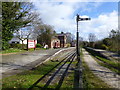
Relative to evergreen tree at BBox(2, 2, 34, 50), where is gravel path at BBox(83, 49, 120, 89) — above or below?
below

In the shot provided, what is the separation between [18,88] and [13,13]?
17.0 m

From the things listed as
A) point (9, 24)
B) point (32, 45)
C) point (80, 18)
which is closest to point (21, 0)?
point (9, 24)

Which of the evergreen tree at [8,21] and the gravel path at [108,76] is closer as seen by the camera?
the gravel path at [108,76]

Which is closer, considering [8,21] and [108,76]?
[108,76]

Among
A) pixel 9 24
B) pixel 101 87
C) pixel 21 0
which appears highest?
pixel 21 0

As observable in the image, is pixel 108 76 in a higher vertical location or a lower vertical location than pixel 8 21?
lower

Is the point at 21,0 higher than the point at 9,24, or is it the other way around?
the point at 21,0

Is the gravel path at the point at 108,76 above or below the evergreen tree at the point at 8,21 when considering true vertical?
below

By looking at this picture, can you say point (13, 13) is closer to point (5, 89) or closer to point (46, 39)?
point (5, 89)

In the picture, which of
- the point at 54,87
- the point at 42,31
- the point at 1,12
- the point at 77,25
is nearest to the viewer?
the point at 54,87

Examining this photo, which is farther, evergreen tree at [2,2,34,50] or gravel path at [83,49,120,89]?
evergreen tree at [2,2,34,50]

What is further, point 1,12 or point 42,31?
point 42,31

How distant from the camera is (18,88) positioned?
484 centimetres

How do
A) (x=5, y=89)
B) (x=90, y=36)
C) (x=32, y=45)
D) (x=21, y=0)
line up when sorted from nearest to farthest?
(x=5, y=89), (x=21, y=0), (x=32, y=45), (x=90, y=36)
